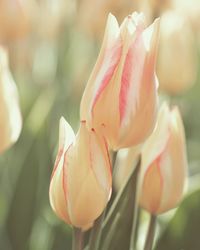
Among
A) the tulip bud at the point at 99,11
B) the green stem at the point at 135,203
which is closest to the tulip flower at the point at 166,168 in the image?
the green stem at the point at 135,203

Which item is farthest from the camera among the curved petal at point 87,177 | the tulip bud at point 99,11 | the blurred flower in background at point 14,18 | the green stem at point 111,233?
the tulip bud at point 99,11

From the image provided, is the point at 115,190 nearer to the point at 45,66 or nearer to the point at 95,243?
the point at 95,243

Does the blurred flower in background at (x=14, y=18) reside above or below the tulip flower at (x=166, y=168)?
above

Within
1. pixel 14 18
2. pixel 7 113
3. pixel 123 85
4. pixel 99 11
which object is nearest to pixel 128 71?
pixel 123 85

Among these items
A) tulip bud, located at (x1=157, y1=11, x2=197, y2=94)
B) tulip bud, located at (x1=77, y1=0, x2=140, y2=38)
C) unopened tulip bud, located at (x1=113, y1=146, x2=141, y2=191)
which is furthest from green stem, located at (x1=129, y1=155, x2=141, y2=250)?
tulip bud, located at (x1=77, y1=0, x2=140, y2=38)

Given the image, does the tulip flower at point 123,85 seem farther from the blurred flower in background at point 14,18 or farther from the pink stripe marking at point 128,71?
the blurred flower in background at point 14,18

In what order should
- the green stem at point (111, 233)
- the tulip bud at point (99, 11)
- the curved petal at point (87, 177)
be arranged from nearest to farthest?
the curved petal at point (87, 177) → the green stem at point (111, 233) → the tulip bud at point (99, 11)

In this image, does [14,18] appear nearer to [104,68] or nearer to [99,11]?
[99,11]
